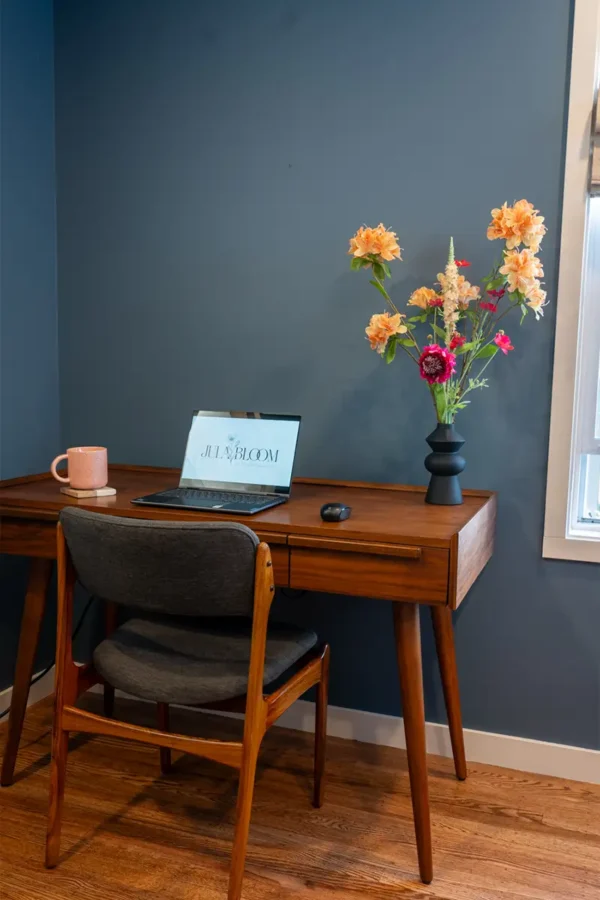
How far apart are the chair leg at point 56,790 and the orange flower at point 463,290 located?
1258mm

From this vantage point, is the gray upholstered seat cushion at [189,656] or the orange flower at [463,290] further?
the orange flower at [463,290]

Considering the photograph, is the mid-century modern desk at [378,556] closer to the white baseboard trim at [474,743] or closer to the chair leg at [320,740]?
the white baseboard trim at [474,743]

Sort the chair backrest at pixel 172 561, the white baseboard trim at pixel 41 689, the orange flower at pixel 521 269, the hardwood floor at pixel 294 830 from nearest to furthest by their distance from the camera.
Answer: the chair backrest at pixel 172 561 < the hardwood floor at pixel 294 830 < the orange flower at pixel 521 269 < the white baseboard trim at pixel 41 689

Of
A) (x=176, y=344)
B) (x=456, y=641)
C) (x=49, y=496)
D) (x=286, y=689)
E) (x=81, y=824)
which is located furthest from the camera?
(x=176, y=344)

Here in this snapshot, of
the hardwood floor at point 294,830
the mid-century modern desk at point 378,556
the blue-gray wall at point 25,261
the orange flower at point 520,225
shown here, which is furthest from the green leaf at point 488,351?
the blue-gray wall at point 25,261

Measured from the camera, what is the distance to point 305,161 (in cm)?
220

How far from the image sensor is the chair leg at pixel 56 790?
5.44 feet

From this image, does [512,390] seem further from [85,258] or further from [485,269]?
[85,258]

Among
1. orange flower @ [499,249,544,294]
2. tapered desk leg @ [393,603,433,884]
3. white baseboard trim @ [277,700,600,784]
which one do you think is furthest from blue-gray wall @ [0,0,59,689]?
orange flower @ [499,249,544,294]

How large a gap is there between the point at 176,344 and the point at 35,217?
574 mm

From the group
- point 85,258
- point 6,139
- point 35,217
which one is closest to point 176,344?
point 85,258

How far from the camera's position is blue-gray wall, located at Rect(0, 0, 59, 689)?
2297 mm

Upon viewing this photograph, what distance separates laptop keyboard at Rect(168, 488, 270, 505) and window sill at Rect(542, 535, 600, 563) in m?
0.73

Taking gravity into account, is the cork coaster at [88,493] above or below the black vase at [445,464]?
below
